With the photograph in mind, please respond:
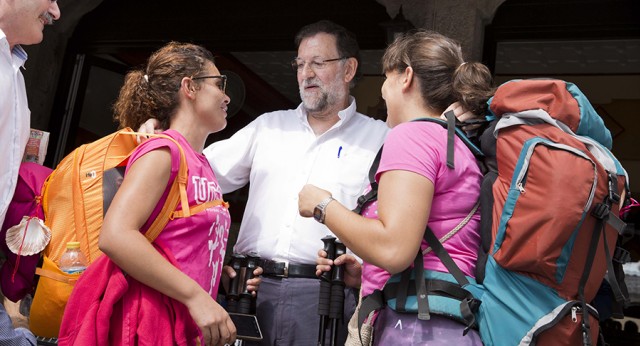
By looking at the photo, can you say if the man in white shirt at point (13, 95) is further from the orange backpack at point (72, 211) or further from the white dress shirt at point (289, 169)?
the white dress shirt at point (289, 169)

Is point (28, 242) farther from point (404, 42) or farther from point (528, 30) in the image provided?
point (528, 30)

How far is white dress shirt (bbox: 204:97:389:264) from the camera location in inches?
145

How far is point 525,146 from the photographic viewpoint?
7.59 ft

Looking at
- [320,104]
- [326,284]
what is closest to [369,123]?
[320,104]

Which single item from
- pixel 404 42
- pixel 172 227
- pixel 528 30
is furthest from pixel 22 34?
pixel 528 30

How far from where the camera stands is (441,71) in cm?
276

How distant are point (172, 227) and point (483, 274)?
1.03 meters

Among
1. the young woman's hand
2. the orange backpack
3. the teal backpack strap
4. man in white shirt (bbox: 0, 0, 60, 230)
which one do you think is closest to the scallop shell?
the orange backpack

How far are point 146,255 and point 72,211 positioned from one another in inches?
24.3

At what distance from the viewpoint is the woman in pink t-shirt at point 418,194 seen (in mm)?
2332

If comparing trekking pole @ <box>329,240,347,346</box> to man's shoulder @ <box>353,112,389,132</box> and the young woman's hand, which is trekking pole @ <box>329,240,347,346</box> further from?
man's shoulder @ <box>353,112,389,132</box>

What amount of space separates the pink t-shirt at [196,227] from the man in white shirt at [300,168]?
0.69 m

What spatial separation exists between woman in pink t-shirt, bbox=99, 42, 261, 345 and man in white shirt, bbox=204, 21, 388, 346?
2.15 feet

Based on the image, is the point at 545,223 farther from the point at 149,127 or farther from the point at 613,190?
the point at 149,127
